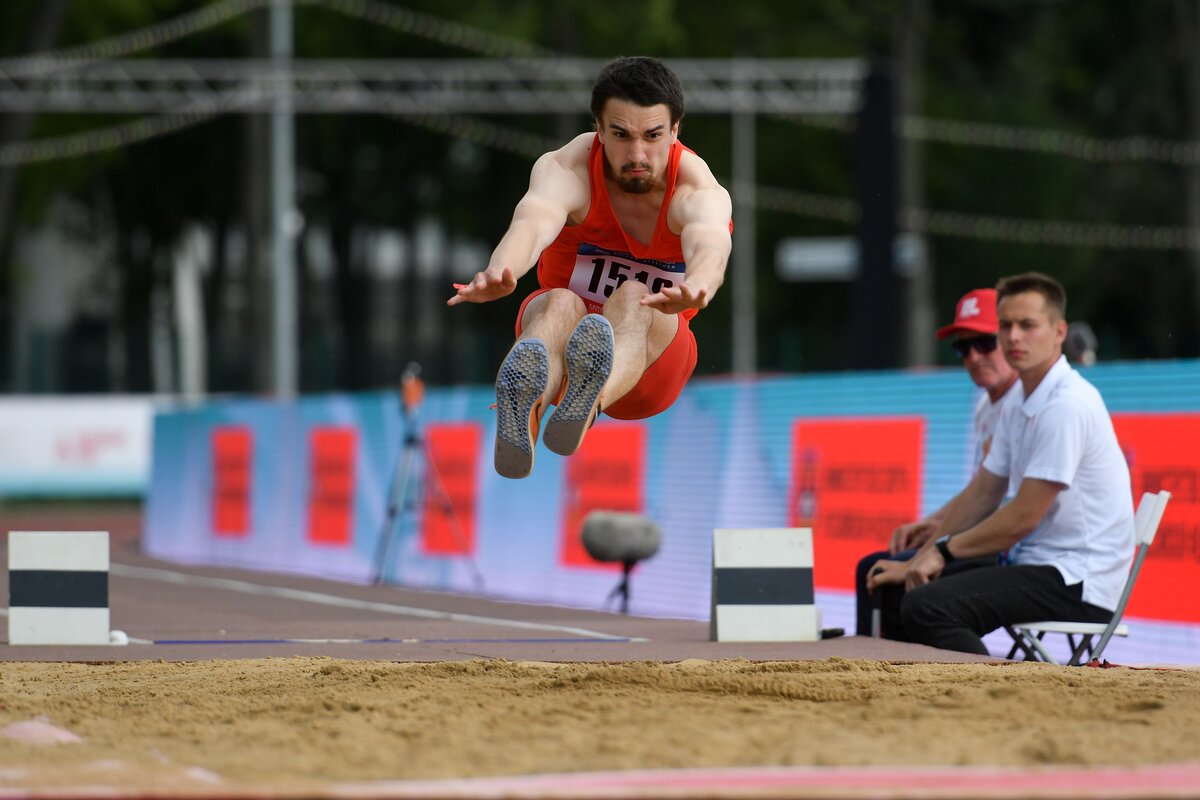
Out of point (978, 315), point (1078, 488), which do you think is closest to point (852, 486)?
point (978, 315)

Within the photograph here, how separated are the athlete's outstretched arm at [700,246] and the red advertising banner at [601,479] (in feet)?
21.4

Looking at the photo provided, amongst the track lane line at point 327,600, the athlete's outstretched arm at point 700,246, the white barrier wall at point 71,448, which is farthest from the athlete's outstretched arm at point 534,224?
the white barrier wall at point 71,448

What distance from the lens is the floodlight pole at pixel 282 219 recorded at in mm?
23672

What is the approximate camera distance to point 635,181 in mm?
7590

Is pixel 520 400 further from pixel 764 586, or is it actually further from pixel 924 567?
pixel 764 586

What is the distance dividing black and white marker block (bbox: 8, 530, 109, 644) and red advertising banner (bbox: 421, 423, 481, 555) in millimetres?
6613

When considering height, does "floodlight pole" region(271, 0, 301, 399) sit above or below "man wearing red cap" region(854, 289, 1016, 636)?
above

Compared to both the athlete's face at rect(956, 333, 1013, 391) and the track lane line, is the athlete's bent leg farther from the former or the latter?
the athlete's face at rect(956, 333, 1013, 391)

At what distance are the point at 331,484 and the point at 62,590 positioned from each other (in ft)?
29.3

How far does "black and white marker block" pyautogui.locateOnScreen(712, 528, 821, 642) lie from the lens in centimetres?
940

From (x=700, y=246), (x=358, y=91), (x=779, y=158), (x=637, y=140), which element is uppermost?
(x=779, y=158)

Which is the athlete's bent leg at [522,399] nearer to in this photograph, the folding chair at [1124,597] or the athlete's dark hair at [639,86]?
the athlete's dark hair at [639,86]

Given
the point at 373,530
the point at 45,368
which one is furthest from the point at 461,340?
the point at 373,530

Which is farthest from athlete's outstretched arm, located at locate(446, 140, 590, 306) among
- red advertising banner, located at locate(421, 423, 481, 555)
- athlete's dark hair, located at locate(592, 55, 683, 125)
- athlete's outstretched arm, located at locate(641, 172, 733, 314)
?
red advertising banner, located at locate(421, 423, 481, 555)
